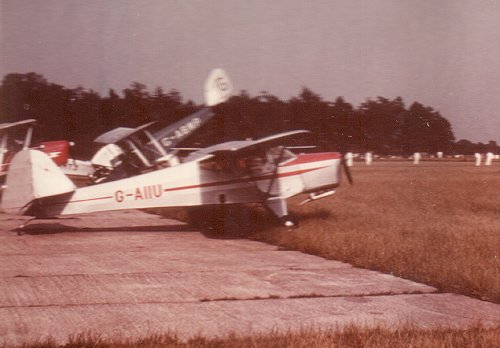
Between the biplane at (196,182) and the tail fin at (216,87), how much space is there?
2.74 metres

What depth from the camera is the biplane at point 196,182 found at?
11742 millimetres

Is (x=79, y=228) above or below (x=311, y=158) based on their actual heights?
below

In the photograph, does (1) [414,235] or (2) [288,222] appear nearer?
(1) [414,235]

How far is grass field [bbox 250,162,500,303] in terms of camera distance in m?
7.47

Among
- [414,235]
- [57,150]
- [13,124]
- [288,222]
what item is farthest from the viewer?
Result: [57,150]

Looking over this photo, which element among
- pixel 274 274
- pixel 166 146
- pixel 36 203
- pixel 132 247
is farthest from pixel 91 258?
pixel 166 146

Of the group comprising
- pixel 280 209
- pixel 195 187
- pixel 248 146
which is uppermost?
pixel 248 146

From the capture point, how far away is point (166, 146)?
58.7 feet

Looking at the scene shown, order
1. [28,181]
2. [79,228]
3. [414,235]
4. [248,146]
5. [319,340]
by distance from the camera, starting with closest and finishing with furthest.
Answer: [319,340] → [414,235] → [28,181] → [248,146] → [79,228]

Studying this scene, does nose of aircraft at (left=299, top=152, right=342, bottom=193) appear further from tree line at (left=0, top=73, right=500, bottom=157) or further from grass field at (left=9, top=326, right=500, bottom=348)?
grass field at (left=9, top=326, right=500, bottom=348)

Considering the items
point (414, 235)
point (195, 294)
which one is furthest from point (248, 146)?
point (195, 294)

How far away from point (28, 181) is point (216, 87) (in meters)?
6.32

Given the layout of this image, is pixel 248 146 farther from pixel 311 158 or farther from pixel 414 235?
pixel 414 235

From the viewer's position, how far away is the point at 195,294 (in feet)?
21.2
